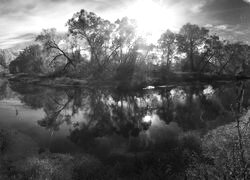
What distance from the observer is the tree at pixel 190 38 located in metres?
86.2

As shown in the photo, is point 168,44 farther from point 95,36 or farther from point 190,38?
point 95,36

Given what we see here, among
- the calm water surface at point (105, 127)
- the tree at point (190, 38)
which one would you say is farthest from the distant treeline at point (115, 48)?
Result: the calm water surface at point (105, 127)

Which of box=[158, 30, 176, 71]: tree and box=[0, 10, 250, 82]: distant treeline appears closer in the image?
box=[0, 10, 250, 82]: distant treeline

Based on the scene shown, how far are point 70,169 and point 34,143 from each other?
611cm

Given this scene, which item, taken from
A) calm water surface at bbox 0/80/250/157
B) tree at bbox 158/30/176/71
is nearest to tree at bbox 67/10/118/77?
tree at bbox 158/30/176/71

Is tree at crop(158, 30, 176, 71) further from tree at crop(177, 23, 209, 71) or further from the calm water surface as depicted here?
the calm water surface

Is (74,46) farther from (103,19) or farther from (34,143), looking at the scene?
(34,143)

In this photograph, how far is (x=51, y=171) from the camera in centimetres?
1042

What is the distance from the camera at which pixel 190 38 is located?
8719 centimetres

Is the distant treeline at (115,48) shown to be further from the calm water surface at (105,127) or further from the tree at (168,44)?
the calm water surface at (105,127)

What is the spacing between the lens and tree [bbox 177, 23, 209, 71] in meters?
86.2

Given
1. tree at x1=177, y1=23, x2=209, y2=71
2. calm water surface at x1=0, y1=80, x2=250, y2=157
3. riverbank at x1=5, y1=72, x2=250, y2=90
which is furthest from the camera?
tree at x1=177, y1=23, x2=209, y2=71

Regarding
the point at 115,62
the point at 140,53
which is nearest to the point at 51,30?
the point at 115,62

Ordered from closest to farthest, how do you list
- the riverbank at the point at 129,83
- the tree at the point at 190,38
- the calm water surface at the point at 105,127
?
the calm water surface at the point at 105,127, the riverbank at the point at 129,83, the tree at the point at 190,38
